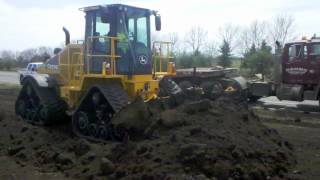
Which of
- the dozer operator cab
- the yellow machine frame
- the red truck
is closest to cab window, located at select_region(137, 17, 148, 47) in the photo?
the dozer operator cab

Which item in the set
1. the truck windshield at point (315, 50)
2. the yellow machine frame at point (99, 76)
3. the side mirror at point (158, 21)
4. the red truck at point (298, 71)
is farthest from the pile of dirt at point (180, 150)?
the truck windshield at point (315, 50)

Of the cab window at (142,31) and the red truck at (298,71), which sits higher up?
the cab window at (142,31)

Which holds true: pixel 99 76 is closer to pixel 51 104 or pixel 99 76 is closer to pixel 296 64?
pixel 51 104

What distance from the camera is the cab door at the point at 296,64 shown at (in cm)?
1938

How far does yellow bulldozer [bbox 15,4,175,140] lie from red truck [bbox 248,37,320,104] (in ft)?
26.3

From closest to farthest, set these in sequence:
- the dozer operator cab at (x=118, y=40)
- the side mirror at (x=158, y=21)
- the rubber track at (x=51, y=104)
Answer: the dozer operator cab at (x=118, y=40)
the side mirror at (x=158, y=21)
the rubber track at (x=51, y=104)

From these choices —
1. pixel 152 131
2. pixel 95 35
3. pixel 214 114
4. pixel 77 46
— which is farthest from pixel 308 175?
pixel 77 46

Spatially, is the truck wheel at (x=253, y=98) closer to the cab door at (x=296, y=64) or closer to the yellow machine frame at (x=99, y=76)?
the cab door at (x=296, y=64)

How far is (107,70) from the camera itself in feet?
37.9

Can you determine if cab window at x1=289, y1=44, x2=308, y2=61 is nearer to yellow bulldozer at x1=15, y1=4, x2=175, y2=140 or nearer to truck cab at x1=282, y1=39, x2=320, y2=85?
truck cab at x1=282, y1=39, x2=320, y2=85

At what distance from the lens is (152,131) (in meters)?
9.88

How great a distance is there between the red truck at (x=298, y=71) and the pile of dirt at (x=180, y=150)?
28.8 ft

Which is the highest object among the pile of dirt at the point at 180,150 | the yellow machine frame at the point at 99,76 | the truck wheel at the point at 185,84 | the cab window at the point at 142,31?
the cab window at the point at 142,31

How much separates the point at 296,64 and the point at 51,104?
33.8ft
